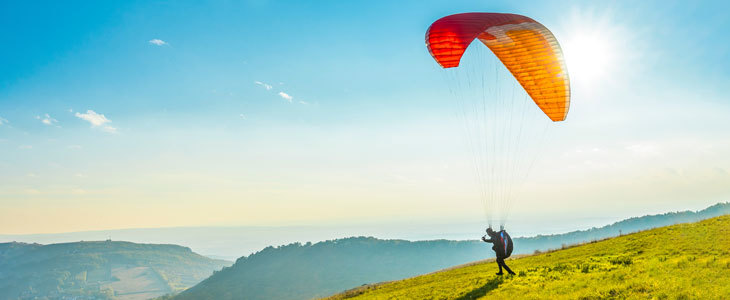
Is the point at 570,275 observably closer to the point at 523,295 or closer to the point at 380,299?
the point at 523,295

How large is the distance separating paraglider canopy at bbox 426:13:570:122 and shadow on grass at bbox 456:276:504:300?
27.5ft

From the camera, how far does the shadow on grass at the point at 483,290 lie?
16394mm

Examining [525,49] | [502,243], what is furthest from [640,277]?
[525,49]

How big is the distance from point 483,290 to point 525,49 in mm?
11548

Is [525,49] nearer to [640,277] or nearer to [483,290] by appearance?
[640,277]

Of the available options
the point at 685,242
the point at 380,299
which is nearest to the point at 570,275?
the point at 685,242

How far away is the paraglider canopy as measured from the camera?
1798 centimetres

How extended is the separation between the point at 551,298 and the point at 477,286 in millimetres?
5652

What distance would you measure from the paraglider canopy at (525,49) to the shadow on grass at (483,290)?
8381 millimetres

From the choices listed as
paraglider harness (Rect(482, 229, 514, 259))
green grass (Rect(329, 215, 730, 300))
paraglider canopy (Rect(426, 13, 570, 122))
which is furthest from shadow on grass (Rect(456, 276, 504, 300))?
paraglider canopy (Rect(426, 13, 570, 122))

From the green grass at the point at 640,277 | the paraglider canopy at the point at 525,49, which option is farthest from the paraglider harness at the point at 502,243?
the paraglider canopy at the point at 525,49

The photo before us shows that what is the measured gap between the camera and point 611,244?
26344 mm

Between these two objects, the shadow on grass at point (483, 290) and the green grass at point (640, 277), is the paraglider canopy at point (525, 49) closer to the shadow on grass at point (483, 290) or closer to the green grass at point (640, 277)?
the green grass at point (640, 277)

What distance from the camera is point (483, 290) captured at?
1708 cm
